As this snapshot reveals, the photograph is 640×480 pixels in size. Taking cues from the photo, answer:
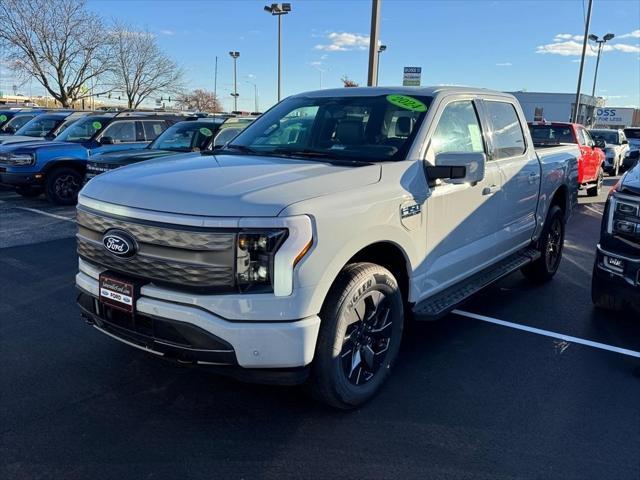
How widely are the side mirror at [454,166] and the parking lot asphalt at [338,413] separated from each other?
55.9 inches

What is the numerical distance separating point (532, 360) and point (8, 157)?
10474 mm

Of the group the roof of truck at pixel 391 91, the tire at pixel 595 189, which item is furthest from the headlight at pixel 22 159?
the tire at pixel 595 189

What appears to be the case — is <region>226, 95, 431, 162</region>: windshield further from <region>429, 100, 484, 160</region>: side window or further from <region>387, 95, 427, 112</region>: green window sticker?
<region>429, 100, 484, 160</region>: side window

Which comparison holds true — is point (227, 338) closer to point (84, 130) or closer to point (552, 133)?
point (84, 130)

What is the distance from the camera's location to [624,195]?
15.0ft

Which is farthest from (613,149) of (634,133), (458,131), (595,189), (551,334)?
(458,131)

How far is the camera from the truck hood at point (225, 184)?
2.79 m

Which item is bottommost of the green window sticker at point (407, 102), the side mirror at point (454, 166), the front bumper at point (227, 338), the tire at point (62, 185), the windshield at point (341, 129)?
the tire at point (62, 185)

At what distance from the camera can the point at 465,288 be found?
4414mm

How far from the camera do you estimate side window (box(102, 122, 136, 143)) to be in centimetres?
1189

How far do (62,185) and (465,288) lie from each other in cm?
950

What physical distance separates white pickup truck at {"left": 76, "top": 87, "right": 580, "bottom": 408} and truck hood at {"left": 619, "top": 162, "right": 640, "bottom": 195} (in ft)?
3.43

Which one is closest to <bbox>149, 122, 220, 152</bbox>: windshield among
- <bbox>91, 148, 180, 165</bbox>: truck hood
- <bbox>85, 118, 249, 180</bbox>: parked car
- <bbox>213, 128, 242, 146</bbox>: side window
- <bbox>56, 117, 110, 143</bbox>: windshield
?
<bbox>85, 118, 249, 180</bbox>: parked car

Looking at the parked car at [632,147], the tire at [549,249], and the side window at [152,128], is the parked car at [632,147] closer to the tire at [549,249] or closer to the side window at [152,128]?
the tire at [549,249]
